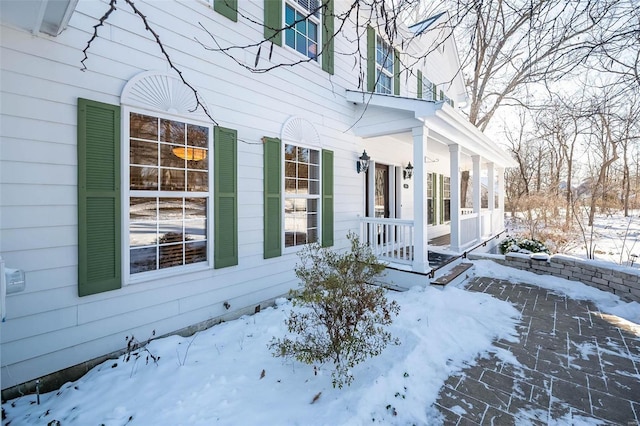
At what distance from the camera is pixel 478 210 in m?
7.89

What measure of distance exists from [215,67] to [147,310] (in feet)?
9.58

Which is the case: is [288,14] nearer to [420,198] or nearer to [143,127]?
[143,127]

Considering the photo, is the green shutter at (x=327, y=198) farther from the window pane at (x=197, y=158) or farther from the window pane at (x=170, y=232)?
the window pane at (x=170, y=232)

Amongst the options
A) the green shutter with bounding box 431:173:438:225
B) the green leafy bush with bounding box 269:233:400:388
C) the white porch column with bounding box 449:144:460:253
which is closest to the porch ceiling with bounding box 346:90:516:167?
the white porch column with bounding box 449:144:460:253

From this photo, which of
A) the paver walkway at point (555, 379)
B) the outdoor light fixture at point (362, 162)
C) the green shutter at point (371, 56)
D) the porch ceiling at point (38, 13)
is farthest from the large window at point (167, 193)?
the green shutter at point (371, 56)

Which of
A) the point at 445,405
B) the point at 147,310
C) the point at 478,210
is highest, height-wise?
the point at 478,210

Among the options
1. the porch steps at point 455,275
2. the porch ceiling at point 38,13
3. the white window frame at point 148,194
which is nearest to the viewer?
the porch ceiling at point 38,13

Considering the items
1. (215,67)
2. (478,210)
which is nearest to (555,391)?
(215,67)

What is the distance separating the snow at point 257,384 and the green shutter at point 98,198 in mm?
847

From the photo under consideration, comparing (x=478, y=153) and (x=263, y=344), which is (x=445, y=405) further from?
(x=478, y=153)

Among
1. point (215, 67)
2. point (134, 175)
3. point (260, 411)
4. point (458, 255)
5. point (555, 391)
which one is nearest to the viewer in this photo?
point (260, 411)

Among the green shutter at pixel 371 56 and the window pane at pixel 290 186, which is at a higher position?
the green shutter at pixel 371 56

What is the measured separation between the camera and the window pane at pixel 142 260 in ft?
9.68

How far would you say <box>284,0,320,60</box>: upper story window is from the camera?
468 centimetres
